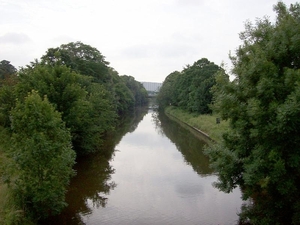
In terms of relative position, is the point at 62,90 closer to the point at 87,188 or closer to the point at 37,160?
the point at 87,188

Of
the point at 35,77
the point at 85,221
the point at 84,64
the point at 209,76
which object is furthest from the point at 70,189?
the point at 209,76

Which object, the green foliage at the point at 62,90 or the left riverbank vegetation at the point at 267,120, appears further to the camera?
the green foliage at the point at 62,90

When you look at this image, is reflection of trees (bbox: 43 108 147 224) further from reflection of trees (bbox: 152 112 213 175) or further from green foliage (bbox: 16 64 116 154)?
reflection of trees (bbox: 152 112 213 175)

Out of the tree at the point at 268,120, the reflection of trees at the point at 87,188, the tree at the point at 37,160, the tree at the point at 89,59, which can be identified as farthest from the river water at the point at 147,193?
the tree at the point at 89,59

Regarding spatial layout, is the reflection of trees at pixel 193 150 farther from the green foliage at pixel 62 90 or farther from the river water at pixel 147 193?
the green foliage at pixel 62 90

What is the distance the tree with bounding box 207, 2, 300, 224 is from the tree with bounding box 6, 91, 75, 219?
18.7ft

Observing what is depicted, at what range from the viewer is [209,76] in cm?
4788

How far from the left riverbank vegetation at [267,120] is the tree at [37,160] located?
5.75 meters

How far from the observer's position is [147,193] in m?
15.3

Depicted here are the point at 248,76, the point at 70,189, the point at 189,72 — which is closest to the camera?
the point at 248,76

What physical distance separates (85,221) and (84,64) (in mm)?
31353

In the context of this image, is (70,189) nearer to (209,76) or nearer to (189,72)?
(209,76)

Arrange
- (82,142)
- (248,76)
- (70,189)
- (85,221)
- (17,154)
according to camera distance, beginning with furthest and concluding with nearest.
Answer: (82,142) < (70,189) < (85,221) < (17,154) < (248,76)

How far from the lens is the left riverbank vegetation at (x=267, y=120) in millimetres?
7747
